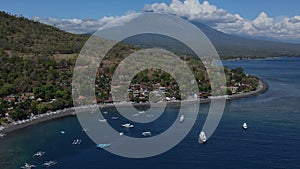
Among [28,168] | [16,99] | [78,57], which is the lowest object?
[28,168]

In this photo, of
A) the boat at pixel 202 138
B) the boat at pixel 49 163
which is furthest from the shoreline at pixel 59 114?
the boat at pixel 202 138

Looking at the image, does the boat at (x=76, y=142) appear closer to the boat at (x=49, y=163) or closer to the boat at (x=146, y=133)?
the boat at (x=49, y=163)

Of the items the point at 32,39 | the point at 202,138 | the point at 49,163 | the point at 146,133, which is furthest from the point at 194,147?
the point at 32,39

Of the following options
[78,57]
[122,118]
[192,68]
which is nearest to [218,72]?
[192,68]

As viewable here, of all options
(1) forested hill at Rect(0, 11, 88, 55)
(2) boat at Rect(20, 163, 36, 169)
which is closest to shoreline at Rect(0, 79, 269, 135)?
(2) boat at Rect(20, 163, 36, 169)

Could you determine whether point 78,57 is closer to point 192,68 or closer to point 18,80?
point 18,80

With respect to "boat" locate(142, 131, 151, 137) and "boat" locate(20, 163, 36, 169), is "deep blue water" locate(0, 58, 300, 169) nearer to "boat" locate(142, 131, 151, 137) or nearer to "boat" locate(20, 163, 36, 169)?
"boat" locate(20, 163, 36, 169)
